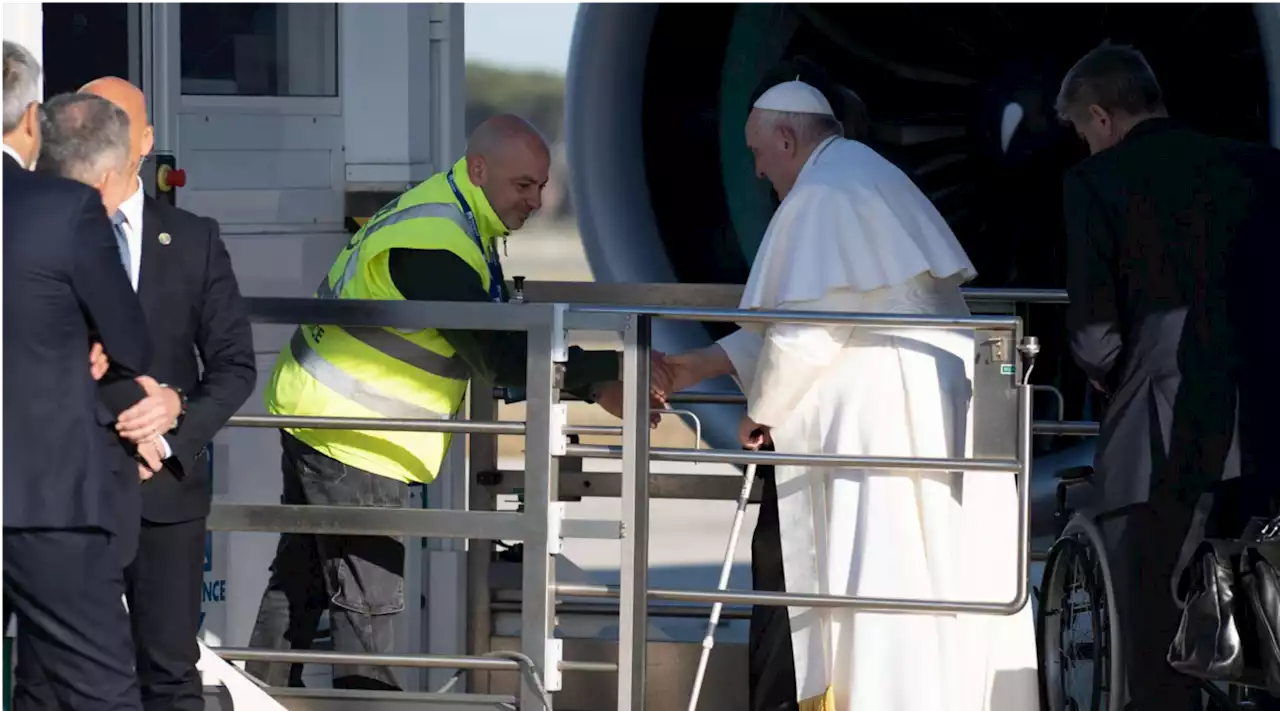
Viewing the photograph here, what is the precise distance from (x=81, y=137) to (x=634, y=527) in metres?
1.28

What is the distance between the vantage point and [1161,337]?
3.90m

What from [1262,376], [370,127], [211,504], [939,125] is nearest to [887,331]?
[1262,376]

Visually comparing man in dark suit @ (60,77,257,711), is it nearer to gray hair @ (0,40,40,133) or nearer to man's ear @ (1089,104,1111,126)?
gray hair @ (0,40,40,133)


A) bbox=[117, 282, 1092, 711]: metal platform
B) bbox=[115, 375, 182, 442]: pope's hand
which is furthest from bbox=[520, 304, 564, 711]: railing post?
bbox=[115, 375, 182, 442]: pope's hand

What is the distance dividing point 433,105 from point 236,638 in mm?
1466

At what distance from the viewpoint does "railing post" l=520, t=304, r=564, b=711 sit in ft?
12.3

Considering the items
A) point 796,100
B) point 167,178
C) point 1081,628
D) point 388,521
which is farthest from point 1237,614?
point 167,178

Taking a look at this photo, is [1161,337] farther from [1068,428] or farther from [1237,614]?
[1237,614]

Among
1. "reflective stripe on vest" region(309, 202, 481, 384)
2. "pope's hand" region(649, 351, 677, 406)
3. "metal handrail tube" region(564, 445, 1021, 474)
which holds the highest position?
"reflective stripe on vest" region(309, 202, 481, 384)

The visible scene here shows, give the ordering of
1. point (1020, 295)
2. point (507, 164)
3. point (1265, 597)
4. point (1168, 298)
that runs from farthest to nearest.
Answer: point (1020, 295) < point (507, 164) < point (1168, 298) < point (1265, 597)

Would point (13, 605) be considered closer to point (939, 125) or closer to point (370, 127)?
point (370, 127)

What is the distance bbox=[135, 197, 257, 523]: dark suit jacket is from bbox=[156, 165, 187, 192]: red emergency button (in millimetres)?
1054

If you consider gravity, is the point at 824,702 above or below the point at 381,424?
below

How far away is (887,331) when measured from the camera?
158 inches
